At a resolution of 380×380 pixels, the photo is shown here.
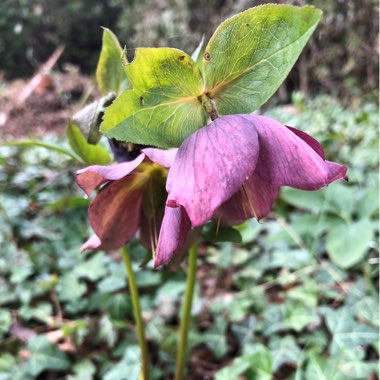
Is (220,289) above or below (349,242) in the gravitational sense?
below

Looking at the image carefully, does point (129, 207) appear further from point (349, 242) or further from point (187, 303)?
point (349, 242)

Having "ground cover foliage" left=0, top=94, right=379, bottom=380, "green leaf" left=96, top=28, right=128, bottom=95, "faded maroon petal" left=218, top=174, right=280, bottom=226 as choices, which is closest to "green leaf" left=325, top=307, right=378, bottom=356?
"ground cover foliage" left=0, top=94, right=379, bottom=380

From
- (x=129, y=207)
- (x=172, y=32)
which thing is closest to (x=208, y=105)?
(x=129, y=207)

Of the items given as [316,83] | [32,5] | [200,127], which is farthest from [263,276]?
[32,5]

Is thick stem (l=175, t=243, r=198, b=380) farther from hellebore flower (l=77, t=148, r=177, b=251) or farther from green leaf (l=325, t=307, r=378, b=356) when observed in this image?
green leaf (l=325, t=307, r=378, b=356)

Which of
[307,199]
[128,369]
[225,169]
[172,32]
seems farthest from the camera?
[172,32]

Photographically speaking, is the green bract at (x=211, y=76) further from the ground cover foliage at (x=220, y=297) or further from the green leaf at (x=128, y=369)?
the green leaf at (x=128, y=369)

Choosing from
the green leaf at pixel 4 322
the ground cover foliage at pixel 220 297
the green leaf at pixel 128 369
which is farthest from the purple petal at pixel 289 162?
the green leaf at pixel 4 322
